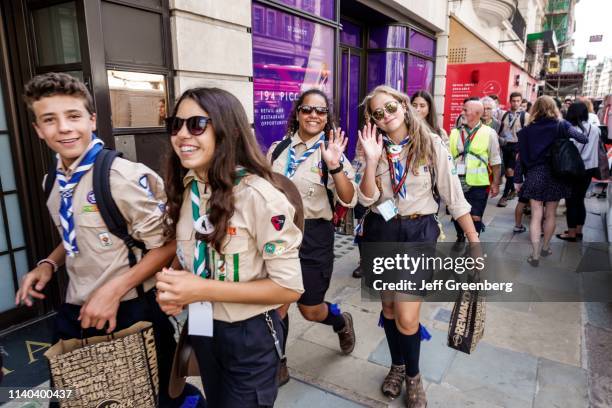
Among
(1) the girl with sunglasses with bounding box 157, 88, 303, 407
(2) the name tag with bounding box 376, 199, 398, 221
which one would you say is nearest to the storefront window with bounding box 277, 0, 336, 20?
(2) the name tag with bounding box 376, 199, 398, 221

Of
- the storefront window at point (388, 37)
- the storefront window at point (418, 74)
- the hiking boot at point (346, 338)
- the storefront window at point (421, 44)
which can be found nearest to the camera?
the hiking boot at point (346, 338)

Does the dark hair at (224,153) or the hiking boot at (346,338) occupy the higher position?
the dark hair at (224,153)

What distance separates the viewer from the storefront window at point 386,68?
8930 mm

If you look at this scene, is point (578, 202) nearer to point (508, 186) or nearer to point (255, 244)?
point (508, 186)

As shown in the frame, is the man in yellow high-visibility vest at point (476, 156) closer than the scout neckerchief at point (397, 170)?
No

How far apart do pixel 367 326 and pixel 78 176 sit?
2.85 m

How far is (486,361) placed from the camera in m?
3.37

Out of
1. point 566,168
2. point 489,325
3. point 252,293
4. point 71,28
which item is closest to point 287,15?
point 71,28

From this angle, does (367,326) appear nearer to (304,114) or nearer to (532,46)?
(304,114)

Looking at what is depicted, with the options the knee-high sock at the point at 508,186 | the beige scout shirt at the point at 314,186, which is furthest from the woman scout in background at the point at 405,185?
the knee-high sock at the point at 508,186

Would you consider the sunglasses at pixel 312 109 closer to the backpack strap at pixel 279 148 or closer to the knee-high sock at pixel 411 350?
the backpack strap at pixel 279 148

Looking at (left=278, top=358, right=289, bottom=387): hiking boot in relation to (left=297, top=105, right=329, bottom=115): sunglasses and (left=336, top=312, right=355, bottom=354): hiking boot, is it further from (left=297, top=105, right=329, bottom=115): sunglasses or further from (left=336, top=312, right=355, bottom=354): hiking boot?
(left=297, top=105, right=329, bottom=115): sunglasses

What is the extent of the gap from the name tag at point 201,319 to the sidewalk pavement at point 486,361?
1.47 metres

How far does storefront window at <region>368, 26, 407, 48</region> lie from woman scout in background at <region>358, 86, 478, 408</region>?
6.65 m
